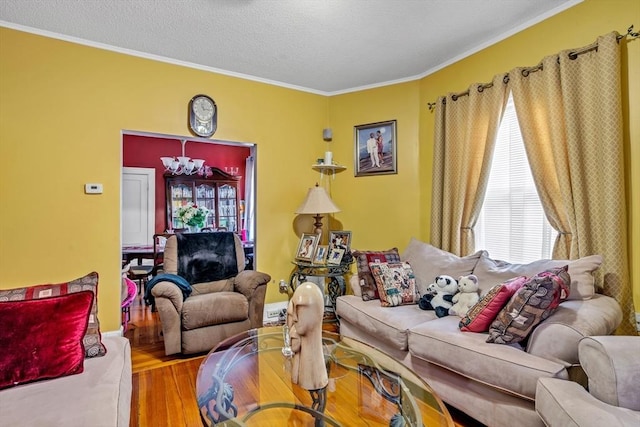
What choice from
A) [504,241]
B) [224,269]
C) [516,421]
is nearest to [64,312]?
[224,269]

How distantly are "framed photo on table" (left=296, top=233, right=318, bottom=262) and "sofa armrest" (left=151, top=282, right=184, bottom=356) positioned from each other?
143cm

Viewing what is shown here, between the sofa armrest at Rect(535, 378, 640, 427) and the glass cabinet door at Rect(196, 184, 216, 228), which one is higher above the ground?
the glass cabinet door at Rect(196, 184, 216, 228)

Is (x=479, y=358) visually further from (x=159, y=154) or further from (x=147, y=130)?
(x=159, y=154)

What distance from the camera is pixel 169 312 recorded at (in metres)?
2.66

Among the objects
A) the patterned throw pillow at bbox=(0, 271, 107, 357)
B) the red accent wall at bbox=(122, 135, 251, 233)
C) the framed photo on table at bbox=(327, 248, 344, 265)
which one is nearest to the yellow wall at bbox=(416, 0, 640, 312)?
the framed photo on table at bbox=(327, 248, 344, 265)

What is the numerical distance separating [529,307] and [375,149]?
8.13 ft

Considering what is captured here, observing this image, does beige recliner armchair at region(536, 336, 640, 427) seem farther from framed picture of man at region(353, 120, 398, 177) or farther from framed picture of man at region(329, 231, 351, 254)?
framed picture of man at region(353, 120, 398, 177)

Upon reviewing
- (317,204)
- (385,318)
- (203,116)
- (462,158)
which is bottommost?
(385,318)

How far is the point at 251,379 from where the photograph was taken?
180 cm

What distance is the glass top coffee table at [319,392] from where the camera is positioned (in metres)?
1.38

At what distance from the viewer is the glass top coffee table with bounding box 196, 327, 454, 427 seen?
138 cm

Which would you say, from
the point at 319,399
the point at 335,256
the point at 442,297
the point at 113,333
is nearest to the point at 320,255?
the point at 335,256

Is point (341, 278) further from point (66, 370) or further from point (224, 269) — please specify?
point (66, 370)

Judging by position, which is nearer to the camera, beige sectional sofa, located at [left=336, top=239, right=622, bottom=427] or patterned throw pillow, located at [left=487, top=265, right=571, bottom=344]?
beige sectional sofa, located at [left=336, top=239, right=622, bottom=427]
